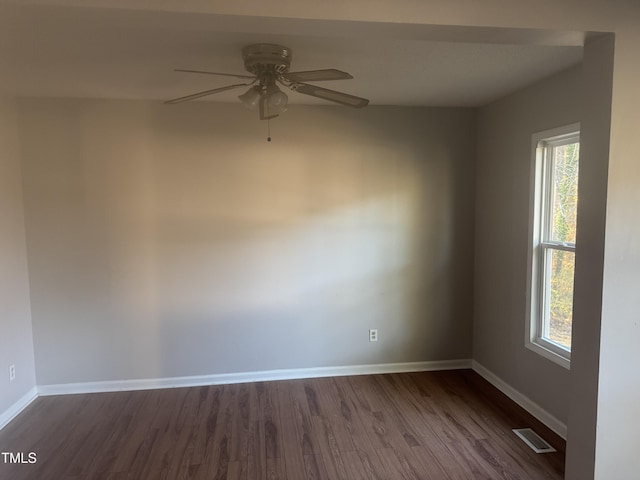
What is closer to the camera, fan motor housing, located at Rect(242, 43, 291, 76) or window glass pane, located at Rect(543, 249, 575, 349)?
fan motor housing, located at Rect(242, 43, 291, 76)

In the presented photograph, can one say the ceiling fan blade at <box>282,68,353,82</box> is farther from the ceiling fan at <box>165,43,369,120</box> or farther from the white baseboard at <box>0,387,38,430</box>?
the white baseboard at <box>0,387,38,430</box>

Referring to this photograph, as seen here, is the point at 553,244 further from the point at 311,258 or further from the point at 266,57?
the point at 266,57

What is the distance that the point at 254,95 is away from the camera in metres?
2.25

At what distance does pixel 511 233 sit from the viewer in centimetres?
334

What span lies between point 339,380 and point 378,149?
2119 millimetres

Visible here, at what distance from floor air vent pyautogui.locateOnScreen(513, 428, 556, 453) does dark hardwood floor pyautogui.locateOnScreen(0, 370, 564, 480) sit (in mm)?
54

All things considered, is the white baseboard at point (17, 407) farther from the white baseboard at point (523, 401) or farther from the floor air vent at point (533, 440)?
the white baseboard at point (523, 401)

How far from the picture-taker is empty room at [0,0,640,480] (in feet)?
6.82

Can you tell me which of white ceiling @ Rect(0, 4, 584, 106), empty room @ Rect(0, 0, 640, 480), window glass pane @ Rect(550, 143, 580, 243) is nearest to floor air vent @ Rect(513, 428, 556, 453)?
empty room @ Rect(0, 0, 640, 480)

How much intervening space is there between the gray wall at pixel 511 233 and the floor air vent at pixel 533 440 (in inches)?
8.5

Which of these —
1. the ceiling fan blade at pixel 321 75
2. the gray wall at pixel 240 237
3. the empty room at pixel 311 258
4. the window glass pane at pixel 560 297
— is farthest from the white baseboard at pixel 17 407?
the window glass pane at pixel 560 297

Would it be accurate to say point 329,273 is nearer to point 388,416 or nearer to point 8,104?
point 388,416

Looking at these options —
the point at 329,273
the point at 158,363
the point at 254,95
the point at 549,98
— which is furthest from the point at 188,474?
the point at 549,98

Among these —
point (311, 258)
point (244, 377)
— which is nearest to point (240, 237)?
point (311, 258)
